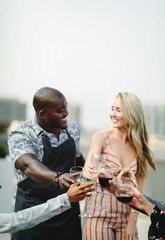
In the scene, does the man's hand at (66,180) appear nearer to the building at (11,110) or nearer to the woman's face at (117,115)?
the woman's face at (117,115)

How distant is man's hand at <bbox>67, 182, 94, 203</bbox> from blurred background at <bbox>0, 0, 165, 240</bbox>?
1234 cm

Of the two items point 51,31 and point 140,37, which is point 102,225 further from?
point 51,31

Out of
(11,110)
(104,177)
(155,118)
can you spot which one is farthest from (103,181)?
(11,110)

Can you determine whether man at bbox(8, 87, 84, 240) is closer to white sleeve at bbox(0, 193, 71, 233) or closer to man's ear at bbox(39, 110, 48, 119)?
man's ear at bbox(39, 110, 48, 119)

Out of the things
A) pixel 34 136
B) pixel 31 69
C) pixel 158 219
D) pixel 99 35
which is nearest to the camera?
pixel 158 219

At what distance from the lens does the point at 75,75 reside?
836 inches

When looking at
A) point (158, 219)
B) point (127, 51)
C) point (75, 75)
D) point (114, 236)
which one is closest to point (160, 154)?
point (114, 236)

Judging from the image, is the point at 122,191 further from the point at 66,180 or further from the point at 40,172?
the point at 40,172

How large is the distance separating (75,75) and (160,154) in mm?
16873

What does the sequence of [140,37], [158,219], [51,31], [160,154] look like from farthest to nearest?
[51,31] → [140,37] → [160,154] → [158,219]

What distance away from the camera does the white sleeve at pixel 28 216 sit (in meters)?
1.20

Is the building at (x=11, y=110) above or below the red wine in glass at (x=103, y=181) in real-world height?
below

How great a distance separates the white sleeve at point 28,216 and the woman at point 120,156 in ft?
1.70

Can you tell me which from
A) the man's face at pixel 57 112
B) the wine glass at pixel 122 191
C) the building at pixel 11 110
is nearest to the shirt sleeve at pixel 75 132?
the man's face at pixel 57 112
